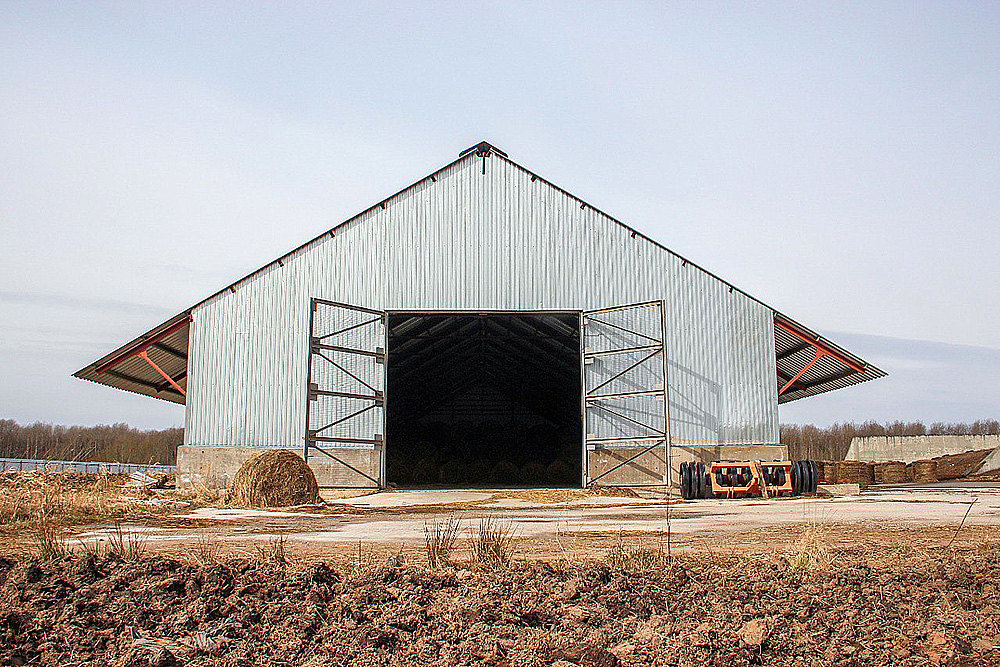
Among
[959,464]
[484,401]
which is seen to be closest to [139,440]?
[484,401]

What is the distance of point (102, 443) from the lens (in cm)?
6178

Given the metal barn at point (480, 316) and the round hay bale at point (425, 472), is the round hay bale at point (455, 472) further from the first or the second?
the metal barn at point (480, 316)

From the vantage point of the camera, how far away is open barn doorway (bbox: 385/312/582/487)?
2977 cm

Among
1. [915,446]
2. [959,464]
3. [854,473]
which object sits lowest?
[854,473]

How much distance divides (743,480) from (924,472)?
25.0 metres

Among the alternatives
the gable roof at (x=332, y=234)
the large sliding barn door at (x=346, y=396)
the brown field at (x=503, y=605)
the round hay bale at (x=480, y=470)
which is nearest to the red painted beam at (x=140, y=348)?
the gable roof at (x=332, y=234)

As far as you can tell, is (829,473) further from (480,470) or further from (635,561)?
(635,561)

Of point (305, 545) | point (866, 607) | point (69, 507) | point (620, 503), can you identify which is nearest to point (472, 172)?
point (620, 503)

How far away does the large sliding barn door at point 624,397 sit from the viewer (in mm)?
24766

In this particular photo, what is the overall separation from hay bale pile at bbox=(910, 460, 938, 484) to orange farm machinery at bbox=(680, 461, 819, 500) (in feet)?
77.3

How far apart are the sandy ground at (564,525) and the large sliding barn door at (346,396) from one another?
7555 millimetres

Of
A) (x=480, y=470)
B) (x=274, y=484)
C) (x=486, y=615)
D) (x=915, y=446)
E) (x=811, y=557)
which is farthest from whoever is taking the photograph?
(x=915, y=446)

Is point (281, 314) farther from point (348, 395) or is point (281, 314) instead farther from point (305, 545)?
point (305, 545)

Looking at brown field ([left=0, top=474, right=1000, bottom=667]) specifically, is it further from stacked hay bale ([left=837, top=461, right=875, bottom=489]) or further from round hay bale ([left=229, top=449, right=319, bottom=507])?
stacked hay bale ([left=837, top=461, right=875, bottom=489])
